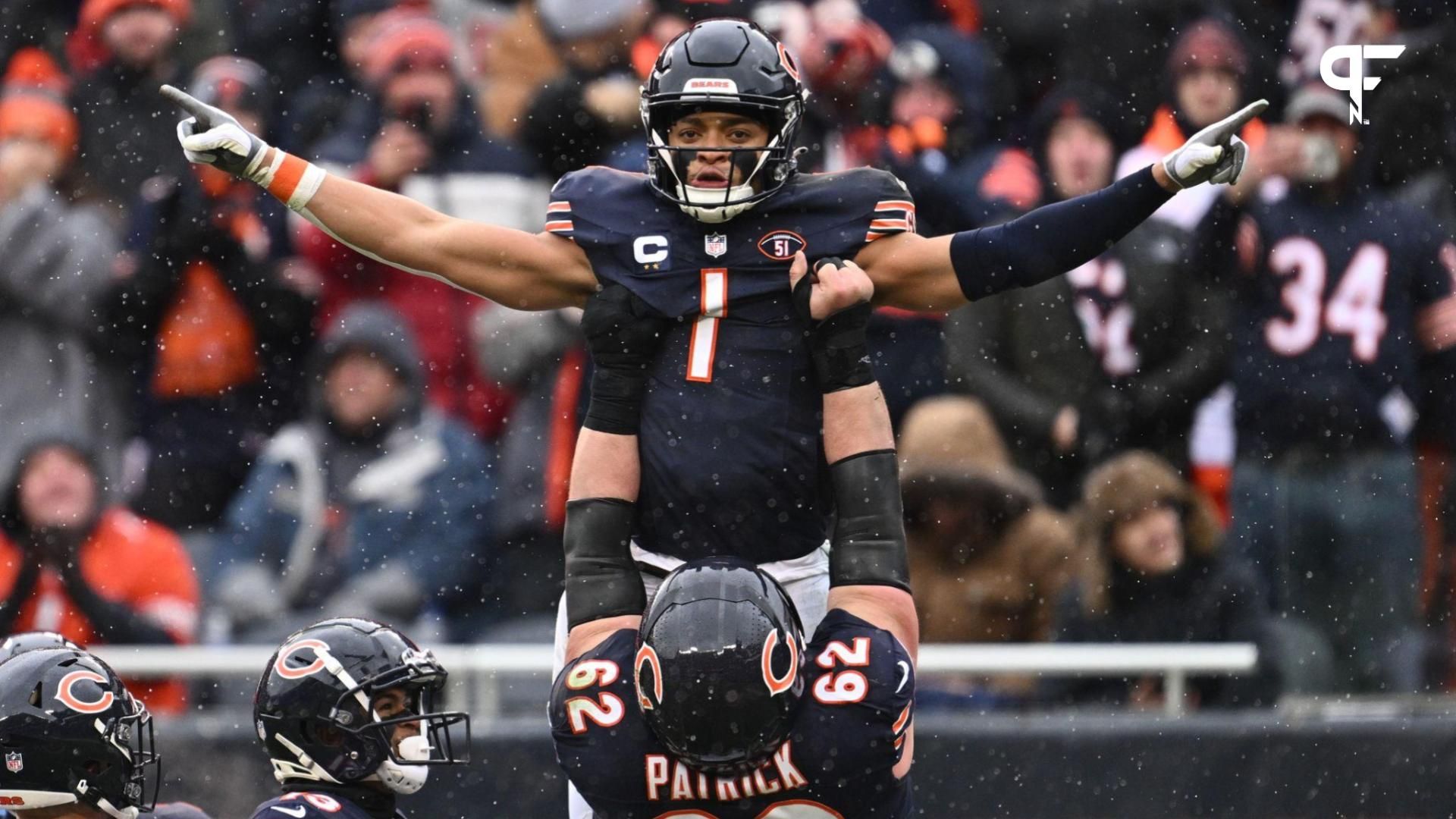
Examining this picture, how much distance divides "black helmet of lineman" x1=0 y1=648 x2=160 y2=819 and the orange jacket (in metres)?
3.09

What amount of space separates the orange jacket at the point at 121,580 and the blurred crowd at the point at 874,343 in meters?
0.01

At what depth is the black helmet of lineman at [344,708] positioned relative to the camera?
5.26 metres

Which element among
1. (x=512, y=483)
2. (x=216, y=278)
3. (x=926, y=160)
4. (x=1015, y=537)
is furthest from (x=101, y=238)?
(x=1015, y=537)

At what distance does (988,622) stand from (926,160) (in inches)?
75.3

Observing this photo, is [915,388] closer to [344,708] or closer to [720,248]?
[720,248]

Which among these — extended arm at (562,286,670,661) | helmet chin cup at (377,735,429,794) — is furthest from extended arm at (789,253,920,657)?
helmet chin cup at (377,735,429,794)

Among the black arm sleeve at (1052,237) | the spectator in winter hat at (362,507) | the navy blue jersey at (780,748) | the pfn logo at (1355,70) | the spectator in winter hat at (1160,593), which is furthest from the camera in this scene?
the pfn logo at (1355,70)

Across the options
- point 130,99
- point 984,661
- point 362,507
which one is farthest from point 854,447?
point 130,99

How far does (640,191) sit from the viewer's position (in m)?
5.54

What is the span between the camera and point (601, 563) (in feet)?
17.8

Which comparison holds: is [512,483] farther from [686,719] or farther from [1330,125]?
[686,719]

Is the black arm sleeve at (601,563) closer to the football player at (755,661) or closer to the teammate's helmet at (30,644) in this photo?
the football player at (755,661)

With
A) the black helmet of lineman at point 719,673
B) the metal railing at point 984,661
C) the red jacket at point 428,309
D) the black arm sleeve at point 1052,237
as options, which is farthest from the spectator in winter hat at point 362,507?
the black helmet of lineman at point 719,673

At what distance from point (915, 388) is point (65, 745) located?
431 cm
